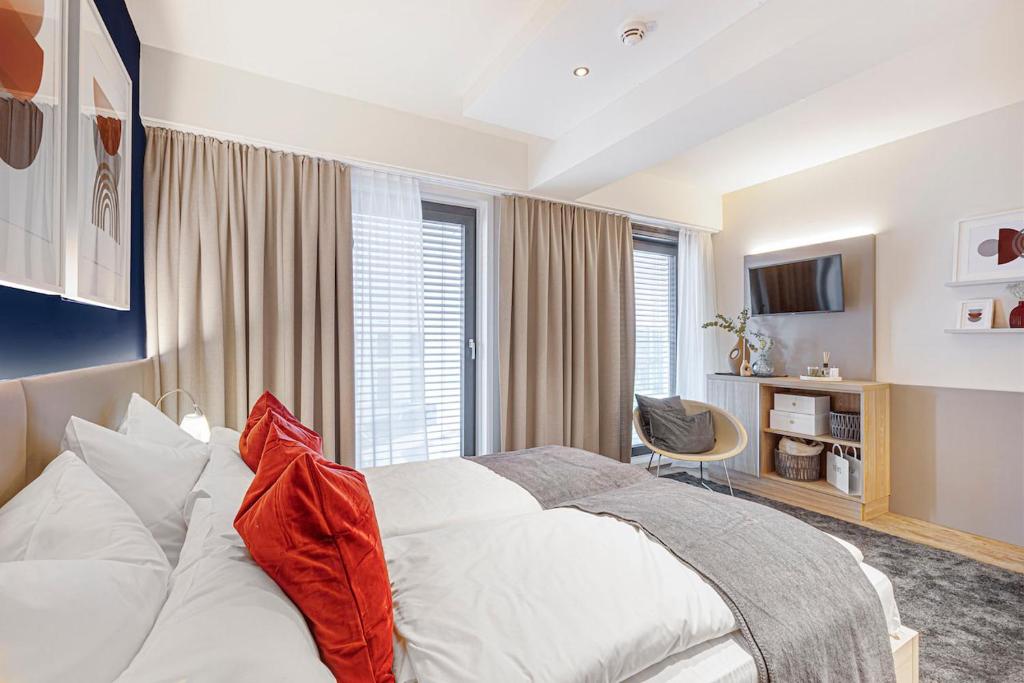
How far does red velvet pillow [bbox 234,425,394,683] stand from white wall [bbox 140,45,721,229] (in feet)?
8.13

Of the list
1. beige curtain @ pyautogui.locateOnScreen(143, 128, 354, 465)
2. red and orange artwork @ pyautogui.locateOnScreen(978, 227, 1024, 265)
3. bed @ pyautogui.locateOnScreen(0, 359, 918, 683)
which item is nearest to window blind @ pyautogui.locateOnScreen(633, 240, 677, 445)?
red and orange artwork @ pyautogui.locateOnScreen(978, 227, 1024, 265)

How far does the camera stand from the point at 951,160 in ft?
10.2

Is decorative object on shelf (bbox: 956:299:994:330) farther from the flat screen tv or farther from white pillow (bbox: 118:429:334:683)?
white pillow (bbox: 118:429:334:683)

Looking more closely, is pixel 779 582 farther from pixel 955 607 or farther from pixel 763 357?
pixel 763 357

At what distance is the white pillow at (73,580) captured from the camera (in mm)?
497

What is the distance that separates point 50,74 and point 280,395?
1.83 metres

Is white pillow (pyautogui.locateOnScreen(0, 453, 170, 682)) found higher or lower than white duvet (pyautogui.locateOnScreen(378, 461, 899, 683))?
higher

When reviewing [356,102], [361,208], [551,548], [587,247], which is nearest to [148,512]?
[551,548]

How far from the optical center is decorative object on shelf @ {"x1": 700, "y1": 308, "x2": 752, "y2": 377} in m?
4.25

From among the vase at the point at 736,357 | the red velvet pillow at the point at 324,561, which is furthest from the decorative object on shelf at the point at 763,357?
the red velvet pillow at the point at 324,561

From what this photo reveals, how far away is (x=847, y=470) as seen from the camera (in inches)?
131

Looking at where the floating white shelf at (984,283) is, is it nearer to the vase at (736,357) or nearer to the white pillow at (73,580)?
the vase at (736,357)

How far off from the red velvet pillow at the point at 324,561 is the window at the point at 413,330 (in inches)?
87.9

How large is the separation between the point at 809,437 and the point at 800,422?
122mm
